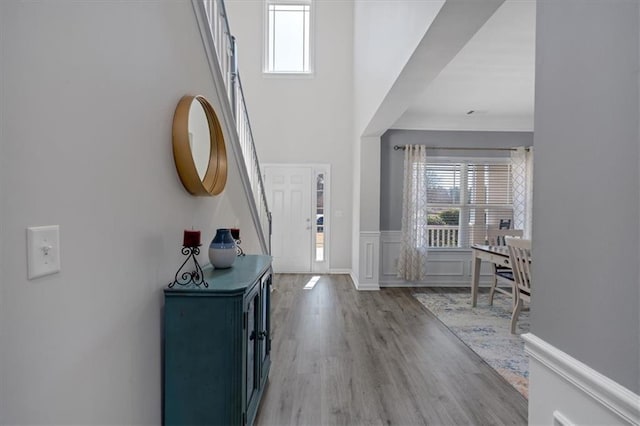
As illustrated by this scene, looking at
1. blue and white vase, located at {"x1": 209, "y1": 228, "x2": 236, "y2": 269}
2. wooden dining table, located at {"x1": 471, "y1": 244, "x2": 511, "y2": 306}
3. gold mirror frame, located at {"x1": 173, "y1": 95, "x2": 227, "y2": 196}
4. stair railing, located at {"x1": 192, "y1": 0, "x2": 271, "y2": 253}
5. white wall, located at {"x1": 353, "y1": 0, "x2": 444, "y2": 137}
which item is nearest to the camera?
gold mirror frame, located at {"x1": 173, "y1": 95, "x2": 227, "y2": 196}

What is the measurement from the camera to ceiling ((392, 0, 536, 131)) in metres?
2.89

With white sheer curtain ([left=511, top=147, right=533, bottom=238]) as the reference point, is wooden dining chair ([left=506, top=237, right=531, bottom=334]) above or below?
below

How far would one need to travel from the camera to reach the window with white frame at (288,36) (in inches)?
256

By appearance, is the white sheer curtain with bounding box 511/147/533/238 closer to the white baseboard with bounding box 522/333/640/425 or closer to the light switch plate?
the white baseboard with bounding box 522/333/640/425

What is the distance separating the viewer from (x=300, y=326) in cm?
355

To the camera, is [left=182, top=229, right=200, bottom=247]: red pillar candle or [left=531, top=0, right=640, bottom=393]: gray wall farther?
[left=182, top=229, right=200, bottom=247]: red pillar candle

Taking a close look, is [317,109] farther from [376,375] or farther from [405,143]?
[376,375]

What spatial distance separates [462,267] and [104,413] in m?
5.46

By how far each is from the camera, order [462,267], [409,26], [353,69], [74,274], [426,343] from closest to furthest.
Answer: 1. [74,274]
2. [409,26]
3. [426,343]
4. [462,267]
5. [353,69]

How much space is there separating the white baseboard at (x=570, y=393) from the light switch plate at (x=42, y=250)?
4.35 feet

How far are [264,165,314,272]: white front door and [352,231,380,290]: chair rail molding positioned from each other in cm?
140

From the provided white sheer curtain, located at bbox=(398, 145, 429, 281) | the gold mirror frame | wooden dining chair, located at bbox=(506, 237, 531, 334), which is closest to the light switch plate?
the gold mirror frame

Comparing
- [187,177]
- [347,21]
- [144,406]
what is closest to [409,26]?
[187,177]

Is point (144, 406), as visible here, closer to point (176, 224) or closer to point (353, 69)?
point (176, 224)
